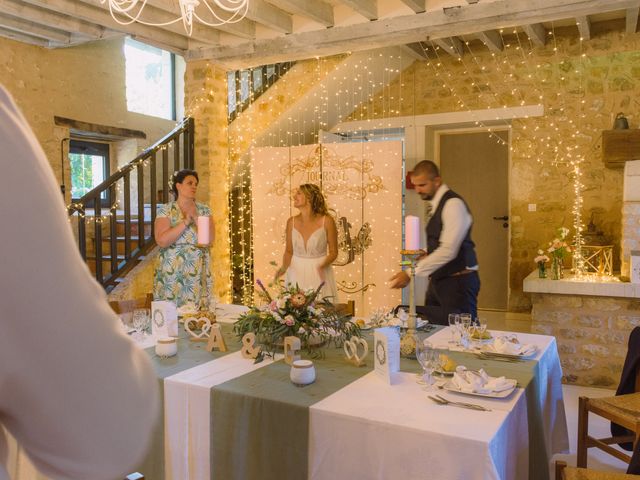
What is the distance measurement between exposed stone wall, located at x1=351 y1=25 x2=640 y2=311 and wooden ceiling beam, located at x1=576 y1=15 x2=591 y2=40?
21cm

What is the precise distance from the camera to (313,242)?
14.2 ft

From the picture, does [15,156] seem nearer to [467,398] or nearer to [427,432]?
[427,432]

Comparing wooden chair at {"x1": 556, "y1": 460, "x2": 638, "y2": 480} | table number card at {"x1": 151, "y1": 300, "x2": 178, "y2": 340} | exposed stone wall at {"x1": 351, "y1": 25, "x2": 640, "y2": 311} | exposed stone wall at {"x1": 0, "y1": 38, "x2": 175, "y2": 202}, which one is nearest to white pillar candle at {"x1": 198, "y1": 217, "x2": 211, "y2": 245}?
table number card at {"x1": 151, "y1": 300, "x2": 178, "y2": 340}

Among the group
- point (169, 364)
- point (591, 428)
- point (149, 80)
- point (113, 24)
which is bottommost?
point (591, 428)

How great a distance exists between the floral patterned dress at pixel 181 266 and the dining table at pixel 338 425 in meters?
1.54

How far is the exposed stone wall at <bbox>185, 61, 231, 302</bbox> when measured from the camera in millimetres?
5867

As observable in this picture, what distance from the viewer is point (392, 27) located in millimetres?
4750

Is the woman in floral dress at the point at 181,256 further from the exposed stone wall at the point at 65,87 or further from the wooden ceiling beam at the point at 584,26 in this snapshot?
the wooden ceiling beam at the point at 584,26

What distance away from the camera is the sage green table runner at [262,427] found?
1.88m

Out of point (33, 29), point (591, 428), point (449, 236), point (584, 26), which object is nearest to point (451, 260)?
point (449, 236)

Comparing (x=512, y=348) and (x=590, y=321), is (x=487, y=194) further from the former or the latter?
(x=512, y=348)

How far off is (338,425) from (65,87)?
6.13 metres

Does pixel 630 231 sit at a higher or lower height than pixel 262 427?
higher

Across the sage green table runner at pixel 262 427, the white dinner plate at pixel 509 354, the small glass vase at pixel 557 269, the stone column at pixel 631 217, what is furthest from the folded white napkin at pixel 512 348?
the stone column at pixel 631 217
